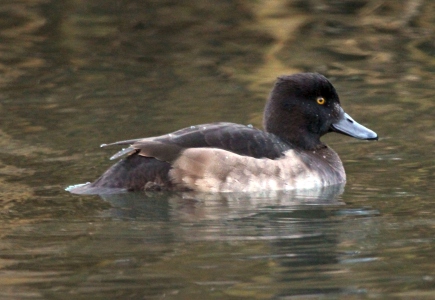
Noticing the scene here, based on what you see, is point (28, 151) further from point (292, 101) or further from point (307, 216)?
point (307, 216)

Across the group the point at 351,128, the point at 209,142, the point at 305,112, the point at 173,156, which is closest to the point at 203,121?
the point at 305,112

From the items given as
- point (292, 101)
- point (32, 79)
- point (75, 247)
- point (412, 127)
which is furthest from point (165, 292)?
point (32, 79)

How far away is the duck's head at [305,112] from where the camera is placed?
29.0 feet

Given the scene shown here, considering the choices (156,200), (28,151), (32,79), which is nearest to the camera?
(156,200)

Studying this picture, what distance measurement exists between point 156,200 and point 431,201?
85.7 inches

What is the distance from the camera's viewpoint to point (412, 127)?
10.1 m

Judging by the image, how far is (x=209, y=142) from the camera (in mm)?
8156

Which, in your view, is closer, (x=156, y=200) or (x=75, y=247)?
(x=75, y=247)

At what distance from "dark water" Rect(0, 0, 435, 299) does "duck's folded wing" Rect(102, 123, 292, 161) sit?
0.37 meters

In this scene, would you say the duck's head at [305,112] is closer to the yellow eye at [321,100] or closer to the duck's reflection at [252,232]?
the yellow eye at [321,100]

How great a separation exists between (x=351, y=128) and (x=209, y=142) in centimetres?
156

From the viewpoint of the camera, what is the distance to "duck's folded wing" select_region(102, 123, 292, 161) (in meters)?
8.06

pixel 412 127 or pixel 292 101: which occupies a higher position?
pixel 292 101

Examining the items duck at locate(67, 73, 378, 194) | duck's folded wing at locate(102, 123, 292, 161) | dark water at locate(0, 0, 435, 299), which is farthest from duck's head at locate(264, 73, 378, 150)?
duck's folded wing at locate(102, 123, 292, 161)
